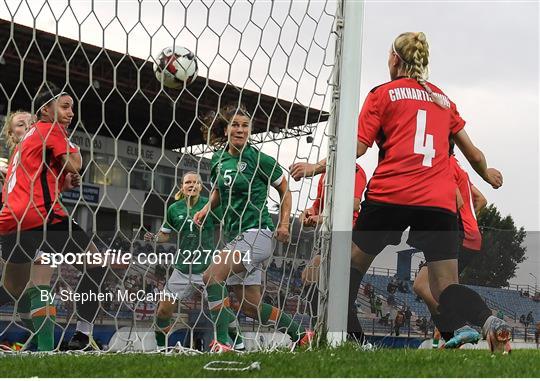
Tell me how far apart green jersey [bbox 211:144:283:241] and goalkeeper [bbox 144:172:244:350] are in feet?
0.67

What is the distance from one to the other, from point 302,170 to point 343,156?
0.21 m

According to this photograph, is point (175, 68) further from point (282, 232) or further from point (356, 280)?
point (356, 280)

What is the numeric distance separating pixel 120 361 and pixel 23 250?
3.42 feet

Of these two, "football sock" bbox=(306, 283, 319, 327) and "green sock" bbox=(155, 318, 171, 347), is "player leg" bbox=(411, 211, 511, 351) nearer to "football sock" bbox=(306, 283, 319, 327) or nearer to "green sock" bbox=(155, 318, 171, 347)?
"football sock" bbox=(306, 283, 319, 327)

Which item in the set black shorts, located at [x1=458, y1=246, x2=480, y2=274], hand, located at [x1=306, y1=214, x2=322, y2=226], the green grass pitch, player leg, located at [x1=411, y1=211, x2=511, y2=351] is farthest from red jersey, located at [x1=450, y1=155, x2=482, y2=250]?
the green grass pitch

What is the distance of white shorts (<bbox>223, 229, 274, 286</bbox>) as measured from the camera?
13.0ft

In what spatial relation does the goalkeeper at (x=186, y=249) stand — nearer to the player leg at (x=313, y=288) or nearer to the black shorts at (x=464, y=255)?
the player leg at (x=313, y=288)

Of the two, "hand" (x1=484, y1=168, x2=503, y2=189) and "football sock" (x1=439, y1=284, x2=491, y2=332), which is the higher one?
"hand" (x1=484, y1=168, x2=503, y2=189)

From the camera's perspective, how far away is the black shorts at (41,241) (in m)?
3.52

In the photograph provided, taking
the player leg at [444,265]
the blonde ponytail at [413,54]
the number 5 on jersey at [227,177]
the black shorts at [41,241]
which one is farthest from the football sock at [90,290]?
the blonde ponytail at [413,54]

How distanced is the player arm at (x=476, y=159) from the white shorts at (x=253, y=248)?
3.52 feet

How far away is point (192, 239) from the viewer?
15.4 feet

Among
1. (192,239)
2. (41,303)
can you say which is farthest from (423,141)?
(41,303)

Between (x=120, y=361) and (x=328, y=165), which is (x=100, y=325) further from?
(x=120, y=361)
